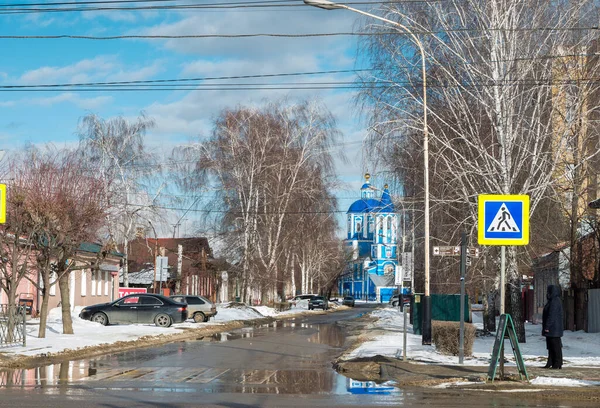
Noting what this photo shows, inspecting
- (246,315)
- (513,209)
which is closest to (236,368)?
(513,209)

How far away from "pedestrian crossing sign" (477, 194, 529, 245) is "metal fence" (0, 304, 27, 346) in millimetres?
13066

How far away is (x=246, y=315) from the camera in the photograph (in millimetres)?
53219

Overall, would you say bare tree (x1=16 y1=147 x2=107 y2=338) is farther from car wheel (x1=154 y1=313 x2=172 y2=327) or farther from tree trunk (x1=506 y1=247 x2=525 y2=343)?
tree trunk (x1=506 y1=247 x2=525 y2=343)

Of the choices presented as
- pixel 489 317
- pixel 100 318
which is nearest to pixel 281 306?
pixel 100 318

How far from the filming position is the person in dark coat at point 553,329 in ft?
56.6

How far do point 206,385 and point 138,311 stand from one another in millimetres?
22269

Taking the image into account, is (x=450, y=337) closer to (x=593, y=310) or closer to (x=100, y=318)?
(x=593, y=310)

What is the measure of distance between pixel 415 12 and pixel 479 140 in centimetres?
416

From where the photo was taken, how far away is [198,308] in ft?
145

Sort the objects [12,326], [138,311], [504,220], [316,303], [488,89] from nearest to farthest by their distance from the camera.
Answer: [504,220]
[12,326]
[488,89]
[138,311]
[316,303]

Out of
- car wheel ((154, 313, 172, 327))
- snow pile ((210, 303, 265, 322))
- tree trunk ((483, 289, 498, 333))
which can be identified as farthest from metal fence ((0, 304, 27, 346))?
snow pile ((210, 303, 265, 322))

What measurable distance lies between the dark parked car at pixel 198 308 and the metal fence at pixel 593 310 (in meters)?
20.4

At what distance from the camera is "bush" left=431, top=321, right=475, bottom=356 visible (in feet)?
66.0

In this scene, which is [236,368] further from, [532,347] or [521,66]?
[521,66]
